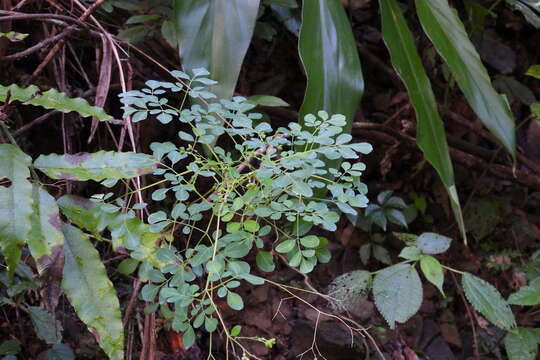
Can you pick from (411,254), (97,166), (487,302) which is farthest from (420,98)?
(97,166)

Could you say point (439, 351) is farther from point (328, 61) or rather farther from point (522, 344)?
point (328, 61)

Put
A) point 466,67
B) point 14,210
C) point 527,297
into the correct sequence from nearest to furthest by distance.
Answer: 1. point 14,210
2. point 466,67
3. point 527,297

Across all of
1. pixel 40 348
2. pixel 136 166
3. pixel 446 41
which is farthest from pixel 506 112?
pixel 40 348

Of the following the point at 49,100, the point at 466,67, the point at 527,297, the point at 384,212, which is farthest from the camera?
the point at 384,212

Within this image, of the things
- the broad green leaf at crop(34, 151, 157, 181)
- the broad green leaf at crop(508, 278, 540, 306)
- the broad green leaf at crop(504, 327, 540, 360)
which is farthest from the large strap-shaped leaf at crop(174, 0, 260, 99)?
the broad green leaf at crop(504, 327, 540, 360)

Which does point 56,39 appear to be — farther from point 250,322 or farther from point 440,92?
point 440,92

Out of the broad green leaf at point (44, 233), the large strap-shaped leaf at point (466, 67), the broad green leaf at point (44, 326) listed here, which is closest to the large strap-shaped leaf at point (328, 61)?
the large strap-shaped leaf at point (466, 67)

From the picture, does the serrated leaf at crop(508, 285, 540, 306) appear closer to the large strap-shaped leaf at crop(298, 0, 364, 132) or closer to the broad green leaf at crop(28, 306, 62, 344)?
the large strap-shaped leaf at crop(298, 0, 364, 132)
